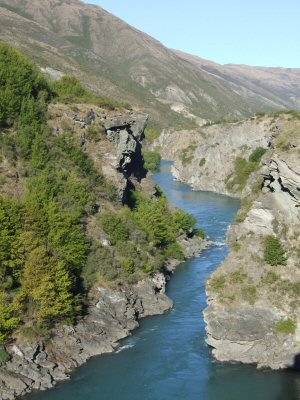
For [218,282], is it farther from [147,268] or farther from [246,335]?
[147,268]

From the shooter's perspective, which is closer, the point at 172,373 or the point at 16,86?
the point at 172,373

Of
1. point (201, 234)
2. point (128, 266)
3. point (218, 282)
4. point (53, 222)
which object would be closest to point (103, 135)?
point (201, 234)

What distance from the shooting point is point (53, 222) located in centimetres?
6481

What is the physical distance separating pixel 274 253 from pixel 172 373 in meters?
14.6

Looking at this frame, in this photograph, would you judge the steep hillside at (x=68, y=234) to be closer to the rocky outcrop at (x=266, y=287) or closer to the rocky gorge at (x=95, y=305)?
the rocky gorge at (x=95, y=305)

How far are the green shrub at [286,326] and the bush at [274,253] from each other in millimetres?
5440

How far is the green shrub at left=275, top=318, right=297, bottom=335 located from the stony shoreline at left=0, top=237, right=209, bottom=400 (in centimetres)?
1721

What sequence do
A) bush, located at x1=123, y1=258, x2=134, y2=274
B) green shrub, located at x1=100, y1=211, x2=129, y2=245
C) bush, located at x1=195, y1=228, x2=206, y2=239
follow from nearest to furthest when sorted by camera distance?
bush, located at x1=123, y1=258, x2=134, y2=274
green shrub, located at x1=100, y1=211, x2=129, y2=245
bush, located at x1=195, y1=228, x2=206, y2=239

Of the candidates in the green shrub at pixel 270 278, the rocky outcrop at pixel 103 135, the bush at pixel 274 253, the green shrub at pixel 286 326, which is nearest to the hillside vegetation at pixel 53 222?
the rocky outcrop at pixel 103 135

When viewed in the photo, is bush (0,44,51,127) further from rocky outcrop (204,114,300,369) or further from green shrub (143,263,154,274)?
rocky outcrop (204,114,300,369)

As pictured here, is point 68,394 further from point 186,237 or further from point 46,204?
point 186,237

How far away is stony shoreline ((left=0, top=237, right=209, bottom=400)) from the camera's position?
162 feet

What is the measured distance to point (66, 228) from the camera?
214 feet

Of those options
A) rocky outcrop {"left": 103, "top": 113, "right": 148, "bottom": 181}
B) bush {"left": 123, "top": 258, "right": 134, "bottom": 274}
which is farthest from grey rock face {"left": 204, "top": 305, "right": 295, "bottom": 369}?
rocky outcrop {"left": 103, "top": 113, "right": 148, "bottom": 181}
